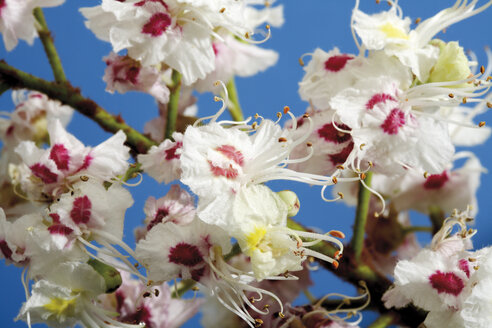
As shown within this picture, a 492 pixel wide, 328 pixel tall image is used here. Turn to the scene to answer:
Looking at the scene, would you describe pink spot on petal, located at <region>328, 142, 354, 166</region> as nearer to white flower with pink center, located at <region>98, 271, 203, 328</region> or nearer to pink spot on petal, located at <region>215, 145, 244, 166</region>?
pink spot on petal, located at <region>215, 145, 244, 166</region>

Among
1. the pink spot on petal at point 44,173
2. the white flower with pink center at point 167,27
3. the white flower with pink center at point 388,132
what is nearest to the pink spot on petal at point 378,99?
the white flower with pink center at point 388,132

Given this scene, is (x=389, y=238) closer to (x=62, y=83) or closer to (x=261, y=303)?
(x=261, y=303)

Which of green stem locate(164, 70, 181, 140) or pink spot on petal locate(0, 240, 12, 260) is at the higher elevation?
green stem locate(164, 70, 181, 140)

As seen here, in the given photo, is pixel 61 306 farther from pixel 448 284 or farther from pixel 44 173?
pixel 448 284

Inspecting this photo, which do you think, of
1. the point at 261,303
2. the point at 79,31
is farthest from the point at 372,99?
the point at 79,31

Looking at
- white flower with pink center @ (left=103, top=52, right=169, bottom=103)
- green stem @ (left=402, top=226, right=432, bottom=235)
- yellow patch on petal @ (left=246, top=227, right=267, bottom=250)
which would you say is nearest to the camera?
yellow patch on petal @ (left=246, top=227, right=267, bottom=250)

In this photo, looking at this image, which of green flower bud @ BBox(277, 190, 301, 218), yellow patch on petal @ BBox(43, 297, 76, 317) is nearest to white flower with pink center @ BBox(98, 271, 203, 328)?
yellow patch on petal @ BBox(43, 297, 76, 317)
